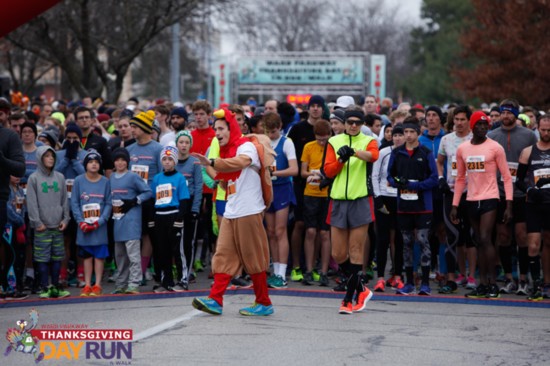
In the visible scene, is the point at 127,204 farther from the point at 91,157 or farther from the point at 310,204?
the point at 310,204

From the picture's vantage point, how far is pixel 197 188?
1377 cm

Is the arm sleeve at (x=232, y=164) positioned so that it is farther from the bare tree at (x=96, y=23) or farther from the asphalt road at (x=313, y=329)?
the bare tree at (x=96, y=23)

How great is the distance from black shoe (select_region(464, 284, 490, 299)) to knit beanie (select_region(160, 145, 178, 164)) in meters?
3.83

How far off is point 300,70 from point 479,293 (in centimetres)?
3385

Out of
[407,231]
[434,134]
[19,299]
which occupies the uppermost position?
[434,134]

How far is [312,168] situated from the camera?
546 inches

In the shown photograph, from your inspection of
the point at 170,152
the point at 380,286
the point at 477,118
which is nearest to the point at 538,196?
the point at 477,118

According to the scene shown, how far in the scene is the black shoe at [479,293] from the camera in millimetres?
12648

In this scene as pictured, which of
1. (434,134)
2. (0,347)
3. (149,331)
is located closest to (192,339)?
(149,331)

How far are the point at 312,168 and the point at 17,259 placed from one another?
12.4 feet

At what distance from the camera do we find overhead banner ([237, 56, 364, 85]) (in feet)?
142

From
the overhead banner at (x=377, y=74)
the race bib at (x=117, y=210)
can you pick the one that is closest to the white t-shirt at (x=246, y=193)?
the race bib at (x=117, y=210)

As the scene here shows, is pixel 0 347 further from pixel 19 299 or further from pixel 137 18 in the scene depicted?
pixel 137 18
